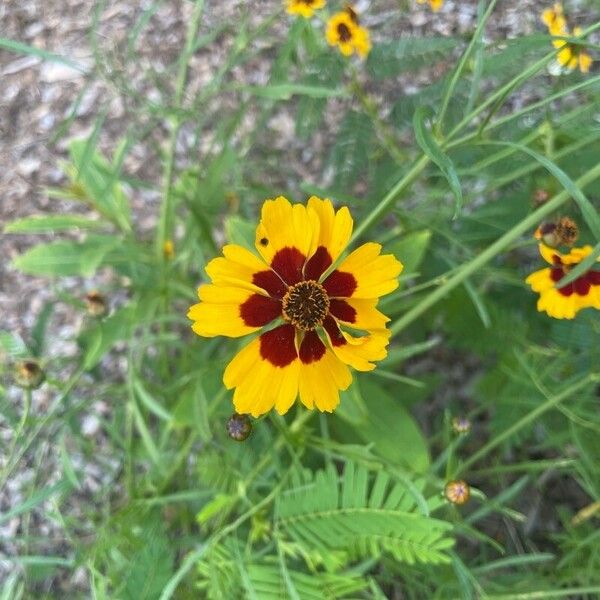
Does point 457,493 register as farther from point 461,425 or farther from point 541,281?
point 541,281

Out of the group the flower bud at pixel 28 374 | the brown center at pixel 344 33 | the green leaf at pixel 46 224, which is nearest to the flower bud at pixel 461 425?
the flower bud at pixel 28 374

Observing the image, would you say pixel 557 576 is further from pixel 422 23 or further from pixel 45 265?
pixel 422 23

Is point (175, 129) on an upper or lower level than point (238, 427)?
upper

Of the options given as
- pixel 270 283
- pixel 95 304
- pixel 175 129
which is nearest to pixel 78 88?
pixel 175 129

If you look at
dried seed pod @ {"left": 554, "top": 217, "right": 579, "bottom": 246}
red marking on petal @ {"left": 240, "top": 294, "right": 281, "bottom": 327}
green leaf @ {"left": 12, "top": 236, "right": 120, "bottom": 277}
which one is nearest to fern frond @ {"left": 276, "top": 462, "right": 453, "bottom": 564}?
red marking on petal @ {"left": 240, "top": 294, "right": 281, "bottom": 327}

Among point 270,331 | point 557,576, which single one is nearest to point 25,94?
point 270,331

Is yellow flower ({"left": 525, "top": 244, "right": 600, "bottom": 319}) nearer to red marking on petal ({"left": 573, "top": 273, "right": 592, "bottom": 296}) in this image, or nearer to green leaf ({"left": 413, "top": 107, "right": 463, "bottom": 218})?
red marking on petal ({"left": 573, "top": 273, "right": 592, "bottom": 296})
